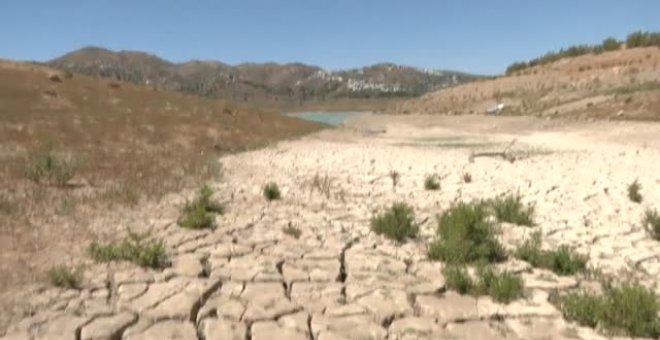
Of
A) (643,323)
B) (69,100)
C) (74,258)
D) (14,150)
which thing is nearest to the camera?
(643,323)

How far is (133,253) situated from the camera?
20.3 ft

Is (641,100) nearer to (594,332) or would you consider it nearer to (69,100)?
(69,100)

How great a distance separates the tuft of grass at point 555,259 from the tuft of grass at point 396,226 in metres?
1.37

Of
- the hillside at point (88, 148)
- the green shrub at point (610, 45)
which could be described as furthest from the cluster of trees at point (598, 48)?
the hillside at point (88, 148)

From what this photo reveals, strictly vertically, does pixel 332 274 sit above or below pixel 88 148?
below

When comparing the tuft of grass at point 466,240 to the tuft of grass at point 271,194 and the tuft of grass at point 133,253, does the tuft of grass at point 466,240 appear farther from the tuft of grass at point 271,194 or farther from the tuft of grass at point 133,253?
the tuft of grass at point 271,194

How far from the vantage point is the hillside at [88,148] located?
7.32 m

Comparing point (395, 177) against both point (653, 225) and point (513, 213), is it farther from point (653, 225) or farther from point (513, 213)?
point (653, 225)

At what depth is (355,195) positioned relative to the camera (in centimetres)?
1041

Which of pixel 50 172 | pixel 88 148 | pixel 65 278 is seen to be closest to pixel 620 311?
pixel 65 278

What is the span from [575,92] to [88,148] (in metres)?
35.3

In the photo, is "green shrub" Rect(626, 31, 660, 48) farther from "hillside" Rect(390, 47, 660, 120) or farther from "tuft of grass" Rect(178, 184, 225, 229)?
"tuft of grass" Rect(178, 184, 225, 229)

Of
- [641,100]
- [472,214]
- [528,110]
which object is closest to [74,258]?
[472,214]

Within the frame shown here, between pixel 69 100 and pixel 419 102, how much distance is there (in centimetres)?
4324
